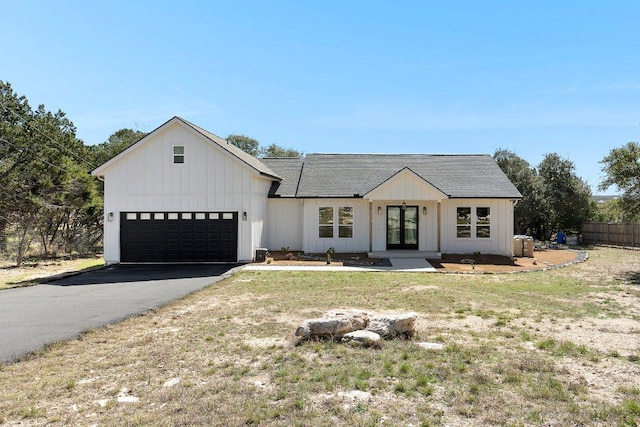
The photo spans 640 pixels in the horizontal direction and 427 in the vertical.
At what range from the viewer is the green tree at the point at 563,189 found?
3180cm

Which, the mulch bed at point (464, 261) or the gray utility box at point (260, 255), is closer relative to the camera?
the mulch bed at point (464, 261)

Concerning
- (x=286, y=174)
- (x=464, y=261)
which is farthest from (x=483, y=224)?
(x=286, y=174)

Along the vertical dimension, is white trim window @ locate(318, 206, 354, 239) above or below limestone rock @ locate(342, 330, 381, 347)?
above

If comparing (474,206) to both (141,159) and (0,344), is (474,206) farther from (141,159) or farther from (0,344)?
(0,344)

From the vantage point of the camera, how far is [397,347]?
652 centimetres

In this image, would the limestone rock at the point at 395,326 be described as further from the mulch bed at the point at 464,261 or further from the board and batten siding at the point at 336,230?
the board and batten siding at the point at 336,230

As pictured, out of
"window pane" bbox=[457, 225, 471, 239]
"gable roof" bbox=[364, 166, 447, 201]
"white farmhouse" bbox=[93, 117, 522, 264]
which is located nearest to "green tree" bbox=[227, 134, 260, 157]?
"white farmhouse" bbox=[93, 117, 522, 264]

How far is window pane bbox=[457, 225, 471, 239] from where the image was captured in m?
21.3

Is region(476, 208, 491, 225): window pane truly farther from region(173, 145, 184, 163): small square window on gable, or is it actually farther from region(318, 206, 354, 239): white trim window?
region(173, 145, 184, 163): small square window on gable

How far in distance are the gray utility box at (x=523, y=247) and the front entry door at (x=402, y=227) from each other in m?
5.11

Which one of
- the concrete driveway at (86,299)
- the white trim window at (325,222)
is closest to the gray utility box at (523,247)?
the white trim window at (325,222)

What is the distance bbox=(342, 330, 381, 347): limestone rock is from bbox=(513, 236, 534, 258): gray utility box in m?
17.2

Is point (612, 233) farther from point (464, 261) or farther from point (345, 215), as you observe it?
point (345, 215)

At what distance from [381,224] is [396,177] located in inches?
108
